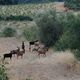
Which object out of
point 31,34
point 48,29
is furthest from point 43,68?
point 31,34

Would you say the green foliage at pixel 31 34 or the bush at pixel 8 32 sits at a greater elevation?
the green foliage at pixel 31 34

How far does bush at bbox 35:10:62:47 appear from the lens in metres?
33.2

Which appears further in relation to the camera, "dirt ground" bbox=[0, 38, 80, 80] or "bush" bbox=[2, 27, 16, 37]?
"bush" bbox=[2, 27, 16, 37]

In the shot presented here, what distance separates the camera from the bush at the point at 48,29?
Result: 33.2 meters

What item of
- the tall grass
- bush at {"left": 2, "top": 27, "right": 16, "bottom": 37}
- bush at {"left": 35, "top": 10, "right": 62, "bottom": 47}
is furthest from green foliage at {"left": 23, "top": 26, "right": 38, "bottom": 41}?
the tall grass

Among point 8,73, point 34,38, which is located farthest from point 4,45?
point 8,73

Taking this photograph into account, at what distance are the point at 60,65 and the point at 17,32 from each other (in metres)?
20.6

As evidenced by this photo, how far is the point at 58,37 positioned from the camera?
33375mm

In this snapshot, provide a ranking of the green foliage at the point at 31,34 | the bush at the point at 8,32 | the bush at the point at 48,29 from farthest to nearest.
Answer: the bush at the point at 8,32 < the green foliage at the point at 31,34 < the bush at the point at 48,29

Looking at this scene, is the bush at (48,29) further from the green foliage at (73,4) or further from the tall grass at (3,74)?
the green foliage at (73,4)

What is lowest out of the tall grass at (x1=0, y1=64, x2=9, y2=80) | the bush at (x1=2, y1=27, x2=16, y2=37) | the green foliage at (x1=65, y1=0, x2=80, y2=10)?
the green foliage at (x1=65, y1=0, x2=80, y2=10)

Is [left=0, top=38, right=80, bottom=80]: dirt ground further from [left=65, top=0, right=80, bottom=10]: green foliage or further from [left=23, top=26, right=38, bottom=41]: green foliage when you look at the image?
[left=65, top=0, right=80, bottom=10]: green foliage

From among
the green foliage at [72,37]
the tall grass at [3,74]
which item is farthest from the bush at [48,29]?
the tall grass at [3,74]

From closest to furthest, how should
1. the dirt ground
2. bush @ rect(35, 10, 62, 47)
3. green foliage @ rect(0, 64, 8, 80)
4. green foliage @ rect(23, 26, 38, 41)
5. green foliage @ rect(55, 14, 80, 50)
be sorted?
green foliage @ rect(0, 64, 8, 80) → the dirt ground → green foliage @ rect(55, 14, 80, 50) → bush @ rect(35, 10, 62, 47) → green foliage @ rect(23, 26, 38, 41)
